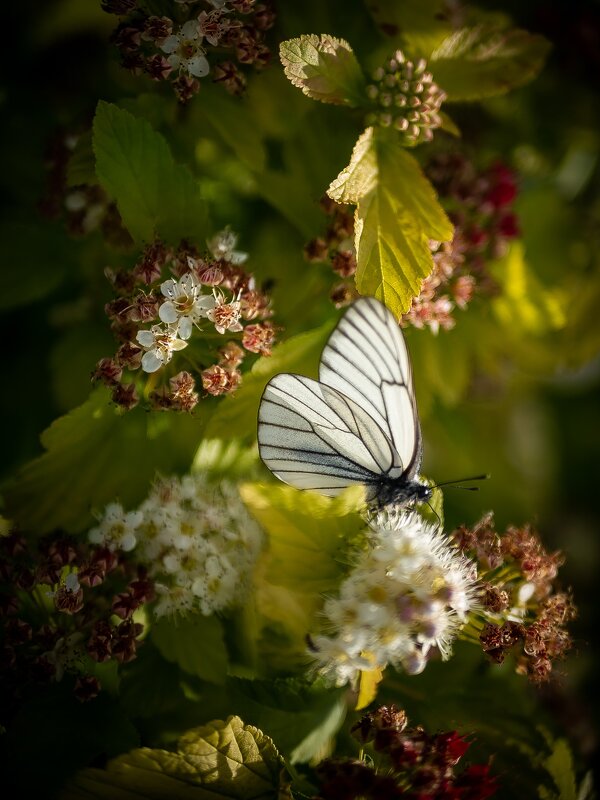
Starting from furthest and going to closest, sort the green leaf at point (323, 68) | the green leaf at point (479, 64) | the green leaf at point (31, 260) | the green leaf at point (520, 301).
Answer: the green leaf at point (520, 301), the green leaf at point (31, 260), the green leaf at point (479, 64), the green leaf at point (323, 68)

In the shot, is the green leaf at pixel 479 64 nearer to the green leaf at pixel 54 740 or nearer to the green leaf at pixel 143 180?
the green leaf at pixel 143 180

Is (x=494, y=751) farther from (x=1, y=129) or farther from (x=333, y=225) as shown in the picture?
(x=1, y=129)

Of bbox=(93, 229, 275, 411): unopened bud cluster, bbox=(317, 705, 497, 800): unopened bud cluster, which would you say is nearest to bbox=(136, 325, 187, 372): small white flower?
bbox=(93, 229, 275, 411): unopened bud cluster

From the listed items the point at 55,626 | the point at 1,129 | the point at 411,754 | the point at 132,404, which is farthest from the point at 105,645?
the point at 1,129

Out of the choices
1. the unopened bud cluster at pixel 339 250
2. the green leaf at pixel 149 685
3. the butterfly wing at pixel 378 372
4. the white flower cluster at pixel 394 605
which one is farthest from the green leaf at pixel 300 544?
the unopened bud cluster at pixel 339 250

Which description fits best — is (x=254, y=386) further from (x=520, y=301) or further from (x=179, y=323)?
(x=520, y=301)

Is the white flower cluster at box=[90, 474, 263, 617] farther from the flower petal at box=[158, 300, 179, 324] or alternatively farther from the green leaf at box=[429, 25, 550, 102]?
the green leaf at box=[429, 25, 550, 102]
